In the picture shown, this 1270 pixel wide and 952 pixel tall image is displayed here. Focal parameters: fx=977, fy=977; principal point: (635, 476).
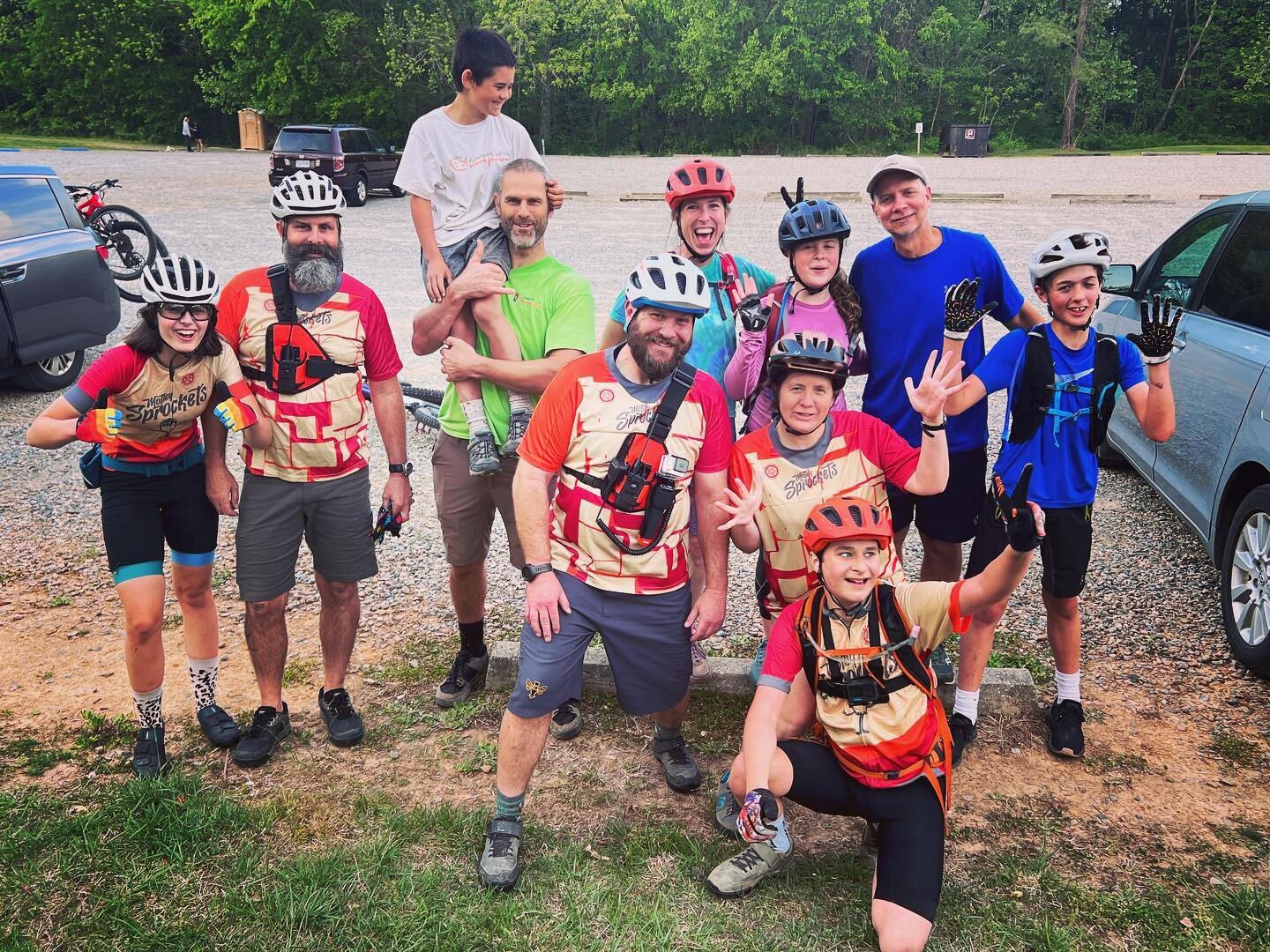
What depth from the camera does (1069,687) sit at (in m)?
4.56

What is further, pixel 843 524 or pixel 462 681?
pixel 462 681

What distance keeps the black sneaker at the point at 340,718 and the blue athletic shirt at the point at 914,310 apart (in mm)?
2832

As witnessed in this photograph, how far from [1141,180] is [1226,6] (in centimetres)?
3074

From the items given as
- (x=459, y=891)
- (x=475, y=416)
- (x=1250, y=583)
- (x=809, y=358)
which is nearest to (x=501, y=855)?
(x=459, y=891)

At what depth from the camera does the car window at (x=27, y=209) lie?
9.51m

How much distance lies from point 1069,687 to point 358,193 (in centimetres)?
2384

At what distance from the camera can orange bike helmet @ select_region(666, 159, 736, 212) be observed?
4.32 m

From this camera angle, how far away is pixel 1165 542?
6715mm

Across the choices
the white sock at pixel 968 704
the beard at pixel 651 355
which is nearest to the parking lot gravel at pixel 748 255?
the white sock at pixel 968 704

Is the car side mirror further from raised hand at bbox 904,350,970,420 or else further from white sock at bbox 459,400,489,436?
white sock at bbox 459,400,489,436

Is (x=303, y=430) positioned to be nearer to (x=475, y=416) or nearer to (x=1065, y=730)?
(x=475, y=416)

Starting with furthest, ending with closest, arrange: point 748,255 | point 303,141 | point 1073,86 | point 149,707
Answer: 1. point 1073,86
2. point 303,141
3. point 748,255
4. point 149,707

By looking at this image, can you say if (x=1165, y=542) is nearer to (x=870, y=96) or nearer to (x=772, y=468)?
(x=772, y=468)

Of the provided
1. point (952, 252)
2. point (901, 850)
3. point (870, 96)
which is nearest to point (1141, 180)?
point (870, 96)
